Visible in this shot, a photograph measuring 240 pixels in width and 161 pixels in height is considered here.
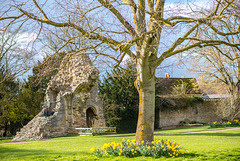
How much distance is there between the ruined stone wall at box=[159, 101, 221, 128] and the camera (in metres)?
30.2

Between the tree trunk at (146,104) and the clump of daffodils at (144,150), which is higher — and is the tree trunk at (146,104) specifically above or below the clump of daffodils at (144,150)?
above

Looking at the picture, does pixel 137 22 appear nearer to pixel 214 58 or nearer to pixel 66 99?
pixel 66 99

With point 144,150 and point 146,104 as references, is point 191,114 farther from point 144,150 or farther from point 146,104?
point 144,150

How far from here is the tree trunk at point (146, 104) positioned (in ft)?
24.8

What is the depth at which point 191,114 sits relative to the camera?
31.4 m

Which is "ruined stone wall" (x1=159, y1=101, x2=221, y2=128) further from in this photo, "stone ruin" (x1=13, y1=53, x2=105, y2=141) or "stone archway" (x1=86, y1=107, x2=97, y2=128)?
"stone ruin" (x1=13, y1=53, x2=105, y2=141)

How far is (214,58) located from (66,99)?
43.7 feet

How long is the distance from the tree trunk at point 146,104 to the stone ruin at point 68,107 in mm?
9185

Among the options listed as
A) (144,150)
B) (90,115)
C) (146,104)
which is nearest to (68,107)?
(90,115)

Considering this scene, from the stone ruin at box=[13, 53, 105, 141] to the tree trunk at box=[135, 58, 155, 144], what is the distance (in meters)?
9.19

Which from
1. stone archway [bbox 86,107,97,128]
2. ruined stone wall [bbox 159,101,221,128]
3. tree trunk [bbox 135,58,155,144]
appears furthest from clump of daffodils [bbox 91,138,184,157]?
ruined stone wall [bbox 159,101,221,128]

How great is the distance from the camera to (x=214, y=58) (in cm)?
2238

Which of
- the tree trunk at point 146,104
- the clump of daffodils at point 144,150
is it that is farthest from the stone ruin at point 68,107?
the clump of daffodils at point 144,150

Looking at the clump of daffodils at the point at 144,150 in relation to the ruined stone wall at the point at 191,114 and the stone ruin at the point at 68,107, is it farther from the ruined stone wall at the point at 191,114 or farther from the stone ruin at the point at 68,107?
the ruined stone wall at the point at 191,114
